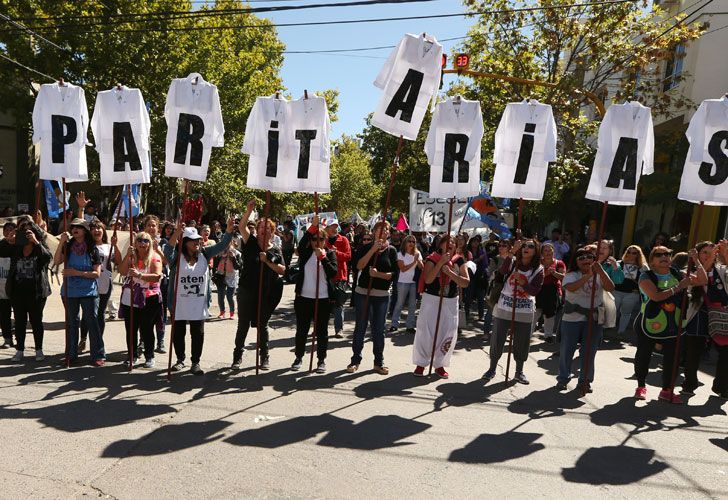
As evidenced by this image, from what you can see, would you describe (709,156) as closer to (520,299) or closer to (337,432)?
(520,299)

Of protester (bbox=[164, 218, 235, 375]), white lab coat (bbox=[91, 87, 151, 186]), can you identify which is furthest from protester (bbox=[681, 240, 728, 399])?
white lab coat (bbox=[91, 87, 151, 186])

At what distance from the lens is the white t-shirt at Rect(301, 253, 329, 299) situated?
7246 millimetres

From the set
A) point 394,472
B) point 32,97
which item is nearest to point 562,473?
point 394,472

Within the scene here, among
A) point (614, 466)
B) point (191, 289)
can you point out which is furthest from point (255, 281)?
point (614, 466)

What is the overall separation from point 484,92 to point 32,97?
57.4 ft

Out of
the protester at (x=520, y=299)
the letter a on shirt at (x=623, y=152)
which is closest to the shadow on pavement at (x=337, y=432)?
the protester at (x=520, y=299)

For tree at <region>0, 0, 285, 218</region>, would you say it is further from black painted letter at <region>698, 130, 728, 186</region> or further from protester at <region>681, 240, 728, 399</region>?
protester at <region>681, 240, 728, 399</region>

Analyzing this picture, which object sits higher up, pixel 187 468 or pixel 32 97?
pixel 32 97

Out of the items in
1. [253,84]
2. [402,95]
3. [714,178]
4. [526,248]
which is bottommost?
[526,248]

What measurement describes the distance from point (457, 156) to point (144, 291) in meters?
4.15

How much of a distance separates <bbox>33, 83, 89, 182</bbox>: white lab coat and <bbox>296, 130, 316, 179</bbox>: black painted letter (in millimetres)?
2546

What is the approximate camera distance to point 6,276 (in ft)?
24.2

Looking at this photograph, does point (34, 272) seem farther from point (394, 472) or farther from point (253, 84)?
point (253, 84)

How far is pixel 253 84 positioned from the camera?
24.8 metres
